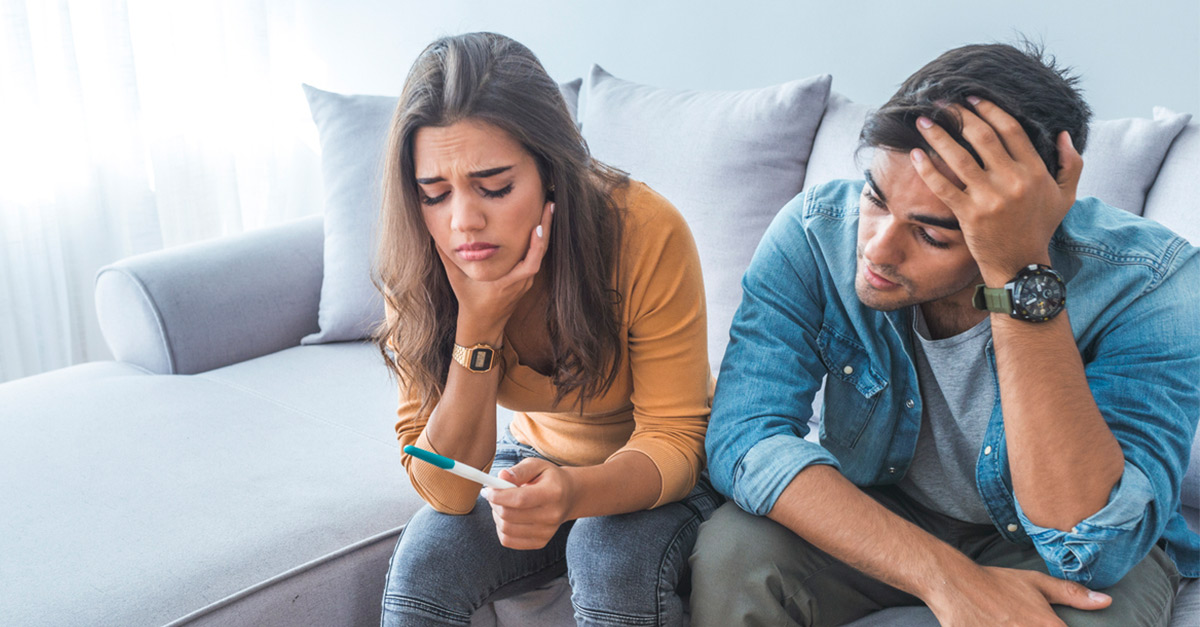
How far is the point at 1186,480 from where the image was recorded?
127cm

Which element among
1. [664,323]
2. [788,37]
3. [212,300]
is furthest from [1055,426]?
[212,300]

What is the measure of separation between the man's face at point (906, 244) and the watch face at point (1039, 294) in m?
0.07

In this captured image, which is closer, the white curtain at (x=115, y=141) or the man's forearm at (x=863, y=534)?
the man's forearm at (x=863, y=534)

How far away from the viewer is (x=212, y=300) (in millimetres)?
1946

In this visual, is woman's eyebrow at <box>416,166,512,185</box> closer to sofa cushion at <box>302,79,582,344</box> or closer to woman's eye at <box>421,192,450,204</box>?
woman's eye at <box>421,192,450,204</box>

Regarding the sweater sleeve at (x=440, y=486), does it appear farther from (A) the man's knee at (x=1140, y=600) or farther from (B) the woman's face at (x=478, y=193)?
(A) the man's knee at (x=1140, y=600)

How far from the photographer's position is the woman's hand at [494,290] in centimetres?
119

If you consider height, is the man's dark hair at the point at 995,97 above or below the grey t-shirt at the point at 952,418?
above

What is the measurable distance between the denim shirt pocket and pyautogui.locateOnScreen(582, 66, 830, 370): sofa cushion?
0.41 meters

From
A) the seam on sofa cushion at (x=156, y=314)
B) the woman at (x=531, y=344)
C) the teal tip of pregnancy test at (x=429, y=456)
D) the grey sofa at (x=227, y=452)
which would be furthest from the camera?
the seam on sofa cushion at (x=156, y=314)

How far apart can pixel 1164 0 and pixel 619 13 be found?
1.10 m

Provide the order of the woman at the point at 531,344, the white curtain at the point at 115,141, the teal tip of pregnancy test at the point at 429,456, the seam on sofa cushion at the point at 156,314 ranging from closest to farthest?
the teal tip of pregnancy test at the point at 429,456 < the woman at the point at 531,344 < the seam on sofa cushion at the point at 156,314 < the white curtain at the point at 115,141

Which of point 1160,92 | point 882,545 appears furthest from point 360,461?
point 1160,92

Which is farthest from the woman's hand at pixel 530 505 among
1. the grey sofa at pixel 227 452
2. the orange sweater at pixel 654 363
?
the grey sofa at pixel 227 452
